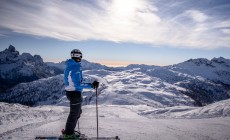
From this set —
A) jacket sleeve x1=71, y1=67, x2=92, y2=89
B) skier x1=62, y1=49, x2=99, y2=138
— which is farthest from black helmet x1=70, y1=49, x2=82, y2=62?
jacket sleeve x1=71, y1=67, x2=92, y2=89

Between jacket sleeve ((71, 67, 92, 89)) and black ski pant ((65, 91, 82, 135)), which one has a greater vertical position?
jacket sleeve ((71, 67, 92, 89))

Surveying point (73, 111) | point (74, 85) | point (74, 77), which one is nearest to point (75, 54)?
point (74, 77)

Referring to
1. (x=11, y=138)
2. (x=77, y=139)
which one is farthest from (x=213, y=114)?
(x=11, y=138)

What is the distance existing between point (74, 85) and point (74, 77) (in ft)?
0.99

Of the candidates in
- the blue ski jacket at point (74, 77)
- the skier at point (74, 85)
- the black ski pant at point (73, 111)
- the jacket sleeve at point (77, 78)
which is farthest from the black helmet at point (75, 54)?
the black ski pant at point (73, 111)

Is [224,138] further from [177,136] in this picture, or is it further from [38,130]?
[38,130]

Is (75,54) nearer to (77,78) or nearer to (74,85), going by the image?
(77,78)

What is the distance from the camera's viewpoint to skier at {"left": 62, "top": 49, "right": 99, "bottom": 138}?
8.95 meters

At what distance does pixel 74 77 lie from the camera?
29.2 ft

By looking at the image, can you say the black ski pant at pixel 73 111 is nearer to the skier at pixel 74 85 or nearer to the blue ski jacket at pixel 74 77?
the skier at pixel 74 85

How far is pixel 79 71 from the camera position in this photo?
9023 millimetres

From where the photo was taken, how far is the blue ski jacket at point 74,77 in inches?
352

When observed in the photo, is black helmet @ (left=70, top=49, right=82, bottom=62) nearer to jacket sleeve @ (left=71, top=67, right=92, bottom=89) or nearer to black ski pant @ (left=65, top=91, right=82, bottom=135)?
jacket sleeve @ (left=71, top=67, right=92, bottom=89)

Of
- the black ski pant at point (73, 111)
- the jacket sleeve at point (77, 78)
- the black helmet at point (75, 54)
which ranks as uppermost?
the black helmet at point (75, 54)
